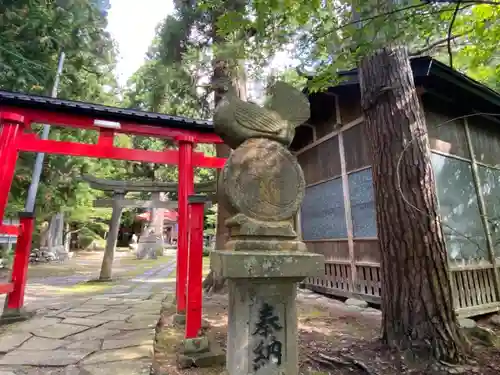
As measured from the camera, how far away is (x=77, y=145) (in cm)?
548

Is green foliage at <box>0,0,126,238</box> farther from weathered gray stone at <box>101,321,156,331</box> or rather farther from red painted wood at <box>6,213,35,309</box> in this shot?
weathered gray stone at <box>101,321,156,331</box>

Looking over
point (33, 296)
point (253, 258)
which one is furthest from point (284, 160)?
point (33, 296)

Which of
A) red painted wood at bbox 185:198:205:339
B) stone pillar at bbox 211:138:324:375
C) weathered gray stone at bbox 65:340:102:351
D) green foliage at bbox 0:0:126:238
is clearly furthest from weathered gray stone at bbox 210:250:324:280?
green foliage at bbox 0:0:126:238

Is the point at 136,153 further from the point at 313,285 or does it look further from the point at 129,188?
the point at 313,285

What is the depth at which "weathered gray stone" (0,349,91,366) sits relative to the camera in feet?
10.6

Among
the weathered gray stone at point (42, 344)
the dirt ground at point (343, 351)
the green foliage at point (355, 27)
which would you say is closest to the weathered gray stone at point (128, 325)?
the dirt ground at point (343, 351)

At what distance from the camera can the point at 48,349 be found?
3.64 m

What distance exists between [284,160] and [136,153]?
408 centimetres

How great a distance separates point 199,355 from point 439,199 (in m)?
4.74

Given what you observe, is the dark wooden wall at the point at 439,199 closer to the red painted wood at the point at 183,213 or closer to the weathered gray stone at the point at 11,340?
the red painted wood at the point at 183,213

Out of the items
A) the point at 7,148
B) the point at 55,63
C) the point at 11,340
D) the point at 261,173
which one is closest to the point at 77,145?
the point at 7,148

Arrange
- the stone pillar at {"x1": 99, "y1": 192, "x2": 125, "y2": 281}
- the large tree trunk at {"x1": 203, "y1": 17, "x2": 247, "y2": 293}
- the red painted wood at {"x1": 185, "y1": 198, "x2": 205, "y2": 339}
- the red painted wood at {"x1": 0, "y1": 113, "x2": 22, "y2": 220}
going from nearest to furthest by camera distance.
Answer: the red painted wood at {"x1": 185, "y1": 198, "x2": 205, "y2": 339} < the red painted wood at {"x1": 0, "y1": 113, "x2": 22, "y2": 220} < the large tree trunk at {"x1": 203, "y1": 17, "x2": 247, "y2": 293} < the stone pillar at {"x1": 99, "y1": 192, "x2": 125, "y2": 281}

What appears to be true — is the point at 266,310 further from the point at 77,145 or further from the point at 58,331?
the point at 77,145

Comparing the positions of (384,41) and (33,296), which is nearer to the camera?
(384,41)
